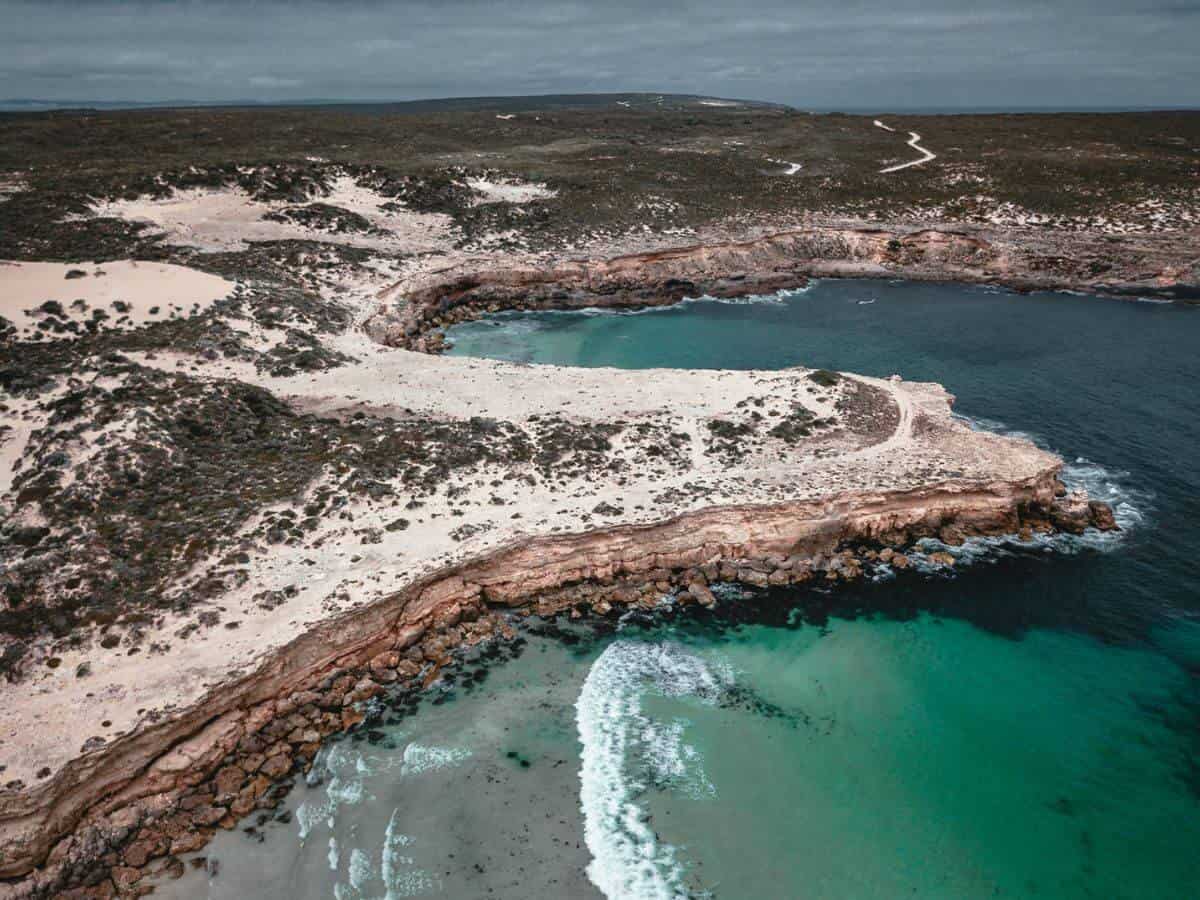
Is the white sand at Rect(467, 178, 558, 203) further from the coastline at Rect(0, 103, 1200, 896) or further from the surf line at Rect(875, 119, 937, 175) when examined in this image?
the surf line at Rect(875, 119, 937, 175)

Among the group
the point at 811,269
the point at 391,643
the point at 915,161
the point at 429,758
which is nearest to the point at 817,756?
the point at 429,758

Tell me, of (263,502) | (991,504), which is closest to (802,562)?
(991,504)

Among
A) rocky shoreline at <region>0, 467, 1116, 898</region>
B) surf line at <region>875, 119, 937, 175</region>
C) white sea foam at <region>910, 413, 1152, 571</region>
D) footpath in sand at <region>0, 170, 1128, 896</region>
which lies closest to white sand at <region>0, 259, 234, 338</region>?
Answer: footpath in sand at <region>0, 170, 1128, 896</region>

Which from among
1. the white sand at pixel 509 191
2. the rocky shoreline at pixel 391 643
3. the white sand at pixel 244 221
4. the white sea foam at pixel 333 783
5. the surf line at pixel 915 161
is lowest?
the white sea foam at pixel 333 783

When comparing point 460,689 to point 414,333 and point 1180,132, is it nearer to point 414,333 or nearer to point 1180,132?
point 414,333

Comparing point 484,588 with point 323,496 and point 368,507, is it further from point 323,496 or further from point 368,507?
point 323,496

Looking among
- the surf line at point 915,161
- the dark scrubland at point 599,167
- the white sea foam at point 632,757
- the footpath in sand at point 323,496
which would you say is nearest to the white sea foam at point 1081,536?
the footpath in sand at point 323,496

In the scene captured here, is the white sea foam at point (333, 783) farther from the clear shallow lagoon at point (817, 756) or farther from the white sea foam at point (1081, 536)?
the white sea foam at point (1081, 536)
